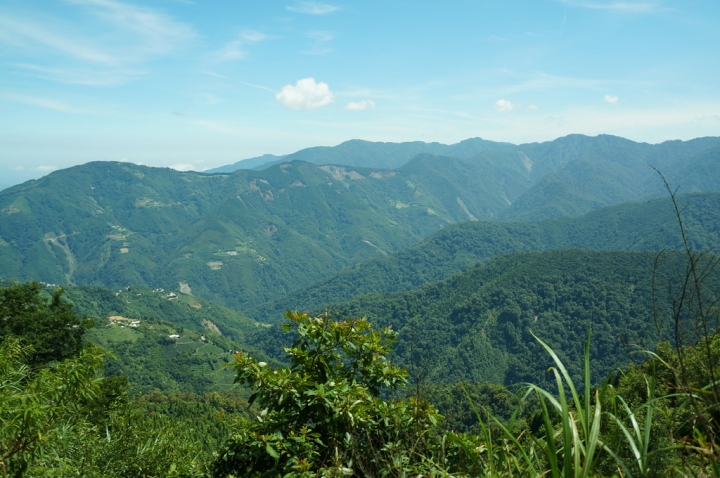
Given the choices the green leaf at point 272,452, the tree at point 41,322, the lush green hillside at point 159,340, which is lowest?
the lush green hillside at point 159,340

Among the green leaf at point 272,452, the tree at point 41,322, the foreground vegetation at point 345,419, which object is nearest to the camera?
the foreground vegetation at point 345,419

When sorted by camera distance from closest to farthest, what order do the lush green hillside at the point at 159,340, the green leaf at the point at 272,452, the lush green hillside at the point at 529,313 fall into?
the green leaf at the point at 272,452
the lush green hillside at the point at 159,340
the lush green hillside at the point at 529,313

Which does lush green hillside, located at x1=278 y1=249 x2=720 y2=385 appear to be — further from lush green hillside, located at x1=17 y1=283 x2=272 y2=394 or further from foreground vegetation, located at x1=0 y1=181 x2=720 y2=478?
foreground vegetation, located at x1=0 y1=181 x2=720 y2=478

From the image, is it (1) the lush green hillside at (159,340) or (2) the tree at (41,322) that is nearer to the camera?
(2) the tree at (41,322)

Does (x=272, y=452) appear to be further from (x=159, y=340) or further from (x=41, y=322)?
(x=159, y=340)

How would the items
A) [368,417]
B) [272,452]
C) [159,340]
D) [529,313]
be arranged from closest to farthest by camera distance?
1. [272,452]
2. [368,417]
3. [159,340]
4. [529,313]

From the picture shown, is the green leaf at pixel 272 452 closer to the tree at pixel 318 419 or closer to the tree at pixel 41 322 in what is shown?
the tree at pixel 318 419

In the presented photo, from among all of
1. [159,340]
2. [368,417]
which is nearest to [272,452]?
[368,417]

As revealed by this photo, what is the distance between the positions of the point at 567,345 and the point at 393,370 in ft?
387

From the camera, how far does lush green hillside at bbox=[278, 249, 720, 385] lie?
10394 cm

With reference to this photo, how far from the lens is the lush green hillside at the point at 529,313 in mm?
103938

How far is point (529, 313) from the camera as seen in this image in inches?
4774

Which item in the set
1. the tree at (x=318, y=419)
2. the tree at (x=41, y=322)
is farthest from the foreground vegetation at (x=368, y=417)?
the tree at (x=41, y=322)

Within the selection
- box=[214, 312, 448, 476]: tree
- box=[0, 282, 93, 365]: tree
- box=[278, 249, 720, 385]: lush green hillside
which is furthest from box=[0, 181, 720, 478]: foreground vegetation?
box=[278, 249, 720, 385]: lush green hillside
